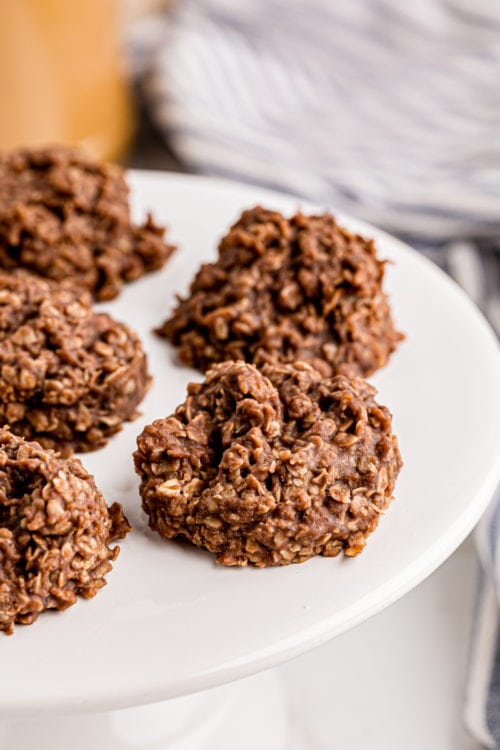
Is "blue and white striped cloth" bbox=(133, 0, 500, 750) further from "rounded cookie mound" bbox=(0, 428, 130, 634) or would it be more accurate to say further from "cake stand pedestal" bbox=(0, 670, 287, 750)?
"rounded cookie mound" bbox=(0, 428, 130, 634)

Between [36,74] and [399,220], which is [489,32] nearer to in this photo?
[399,220]

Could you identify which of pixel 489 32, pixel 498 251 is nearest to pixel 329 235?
pixel 498 251

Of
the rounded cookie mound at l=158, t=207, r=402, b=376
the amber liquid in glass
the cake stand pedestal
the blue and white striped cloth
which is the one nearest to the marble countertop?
the cake stand pedestal

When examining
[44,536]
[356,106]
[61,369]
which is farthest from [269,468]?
[356,106]

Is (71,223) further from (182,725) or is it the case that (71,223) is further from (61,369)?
(182,725)

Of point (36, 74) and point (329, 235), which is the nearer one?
point (329, 235)

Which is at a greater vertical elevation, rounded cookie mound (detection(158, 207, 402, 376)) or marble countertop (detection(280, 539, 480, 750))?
rounded cookie mound (detection(158, 207, 402, 376))

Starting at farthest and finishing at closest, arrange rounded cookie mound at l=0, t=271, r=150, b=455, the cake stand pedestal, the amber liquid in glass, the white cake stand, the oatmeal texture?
1. the amber liquid in glass
2. the oatmeal texture
3. the cake stand pedestal
4. rounded cookie mound at l=0, t=271, r=150, b=455
5. the white cake stand
